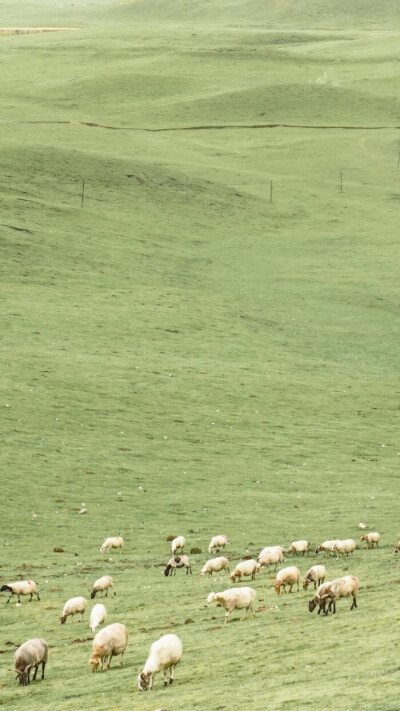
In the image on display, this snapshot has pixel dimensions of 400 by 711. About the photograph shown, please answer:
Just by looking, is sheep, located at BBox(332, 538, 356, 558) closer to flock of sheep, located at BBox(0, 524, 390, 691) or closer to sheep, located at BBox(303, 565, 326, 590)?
flock of sheep, located at BBox(0, 524, 390, 691)

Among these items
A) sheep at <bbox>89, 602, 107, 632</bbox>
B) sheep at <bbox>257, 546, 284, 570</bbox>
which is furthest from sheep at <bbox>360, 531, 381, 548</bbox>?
sheep at <bbox>89, 602, 107, 632</bbox>

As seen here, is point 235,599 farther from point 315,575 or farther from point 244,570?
point 244,570

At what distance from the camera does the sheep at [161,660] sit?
14.8 metres

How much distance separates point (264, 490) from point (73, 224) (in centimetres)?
3998

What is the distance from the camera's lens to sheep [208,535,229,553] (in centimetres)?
2491

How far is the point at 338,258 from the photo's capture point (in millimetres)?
68938

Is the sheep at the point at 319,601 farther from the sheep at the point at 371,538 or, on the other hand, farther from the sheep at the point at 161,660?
the sheep at the point at 371,538

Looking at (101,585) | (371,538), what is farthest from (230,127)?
(101,585)

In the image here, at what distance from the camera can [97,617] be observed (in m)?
18.5

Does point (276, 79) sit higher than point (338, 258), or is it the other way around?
point (276, 79)

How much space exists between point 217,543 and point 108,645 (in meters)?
8.98

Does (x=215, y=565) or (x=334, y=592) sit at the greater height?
(x=334, y=592)

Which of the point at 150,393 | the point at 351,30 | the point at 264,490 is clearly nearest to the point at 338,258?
the point at 150,393

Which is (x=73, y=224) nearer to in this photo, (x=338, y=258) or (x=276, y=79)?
(x=338, y=258)
